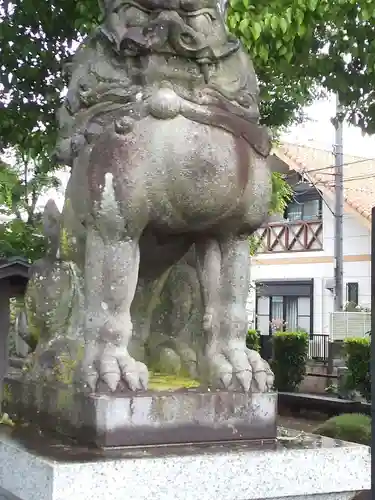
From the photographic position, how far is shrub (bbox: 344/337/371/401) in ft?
44.1

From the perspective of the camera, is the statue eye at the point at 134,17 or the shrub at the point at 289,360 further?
the shrub at the point at 289,360

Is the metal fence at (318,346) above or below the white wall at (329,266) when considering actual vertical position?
below

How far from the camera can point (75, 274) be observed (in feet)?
9.93

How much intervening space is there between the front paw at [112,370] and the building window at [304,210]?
20.4 meters

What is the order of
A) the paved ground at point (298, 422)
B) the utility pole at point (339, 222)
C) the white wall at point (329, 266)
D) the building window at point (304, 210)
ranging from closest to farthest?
the paved ground at point (298, 422)
the utility pole at point (339, 222)
the white wall at point (329, 266)
the building window at point (304, 210)

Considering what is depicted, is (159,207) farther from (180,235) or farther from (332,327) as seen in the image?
(332,327)

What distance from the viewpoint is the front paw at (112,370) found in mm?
2555

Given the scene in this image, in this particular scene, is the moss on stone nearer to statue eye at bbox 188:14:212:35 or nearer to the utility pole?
statue eye at bbox 188:14:212:35

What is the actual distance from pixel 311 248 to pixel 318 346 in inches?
191

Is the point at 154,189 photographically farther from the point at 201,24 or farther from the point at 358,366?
the point at 358,366

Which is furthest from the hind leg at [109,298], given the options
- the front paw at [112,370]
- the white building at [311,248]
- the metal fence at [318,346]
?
the white building at [311,248]

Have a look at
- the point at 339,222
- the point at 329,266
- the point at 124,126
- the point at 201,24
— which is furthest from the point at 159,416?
the point at 329,266

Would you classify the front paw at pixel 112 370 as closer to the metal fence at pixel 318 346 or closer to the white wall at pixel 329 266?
the metal fence at pixel 318 346

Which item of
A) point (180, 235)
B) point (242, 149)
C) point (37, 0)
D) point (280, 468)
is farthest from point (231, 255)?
point (37, 0)
